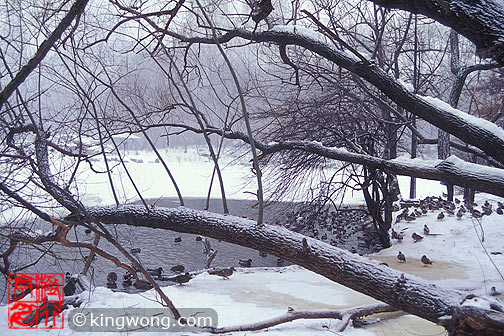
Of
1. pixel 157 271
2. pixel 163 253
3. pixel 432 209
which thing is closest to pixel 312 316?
pixel 157 271

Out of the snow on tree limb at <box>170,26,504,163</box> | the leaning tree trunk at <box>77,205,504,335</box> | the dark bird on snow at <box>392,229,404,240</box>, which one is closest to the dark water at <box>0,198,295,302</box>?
the dark bird on snow at <box>392,229,404,240</box>

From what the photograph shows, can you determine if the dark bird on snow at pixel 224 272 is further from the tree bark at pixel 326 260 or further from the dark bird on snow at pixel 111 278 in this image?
the tree bark at pixel 326 260

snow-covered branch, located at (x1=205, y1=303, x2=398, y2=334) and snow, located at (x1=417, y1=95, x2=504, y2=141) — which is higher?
snow, located at (x1=417, y1=95, x2=504, y2=141)

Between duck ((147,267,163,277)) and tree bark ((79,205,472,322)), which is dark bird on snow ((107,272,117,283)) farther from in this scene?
tree bark ((79,205,472,322))

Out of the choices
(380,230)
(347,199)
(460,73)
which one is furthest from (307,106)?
(347,199)

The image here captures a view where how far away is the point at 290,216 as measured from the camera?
9.41 meters

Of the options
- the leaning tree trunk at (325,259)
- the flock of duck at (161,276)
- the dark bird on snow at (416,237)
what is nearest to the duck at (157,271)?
the flock of duck at (161,276)

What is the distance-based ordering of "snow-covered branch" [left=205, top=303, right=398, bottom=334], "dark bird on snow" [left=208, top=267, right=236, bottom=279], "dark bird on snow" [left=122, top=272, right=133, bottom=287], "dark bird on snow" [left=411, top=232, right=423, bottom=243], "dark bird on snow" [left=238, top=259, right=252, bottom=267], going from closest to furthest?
"snow-covered branch" [left=205, top=303, right=398, bottom=334]
"dark bird on snow" [left=122, top=272, right=133, bottom=287]
"dark bird on snow" [left=208, top=267, right=236, bottom=279]
"dark bird on snow" [left=238, top=259, right=252, bottom=267]
"dark bird on snow" [left=411, top=232, right=423, bottom=243]

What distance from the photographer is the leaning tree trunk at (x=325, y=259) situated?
304cm

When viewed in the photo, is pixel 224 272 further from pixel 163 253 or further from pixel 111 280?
pixel 163 253

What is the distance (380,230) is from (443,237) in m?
1.35

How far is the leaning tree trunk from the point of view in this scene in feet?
9.97

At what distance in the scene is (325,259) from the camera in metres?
3.32

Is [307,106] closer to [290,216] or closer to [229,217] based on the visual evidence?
[290,216]
